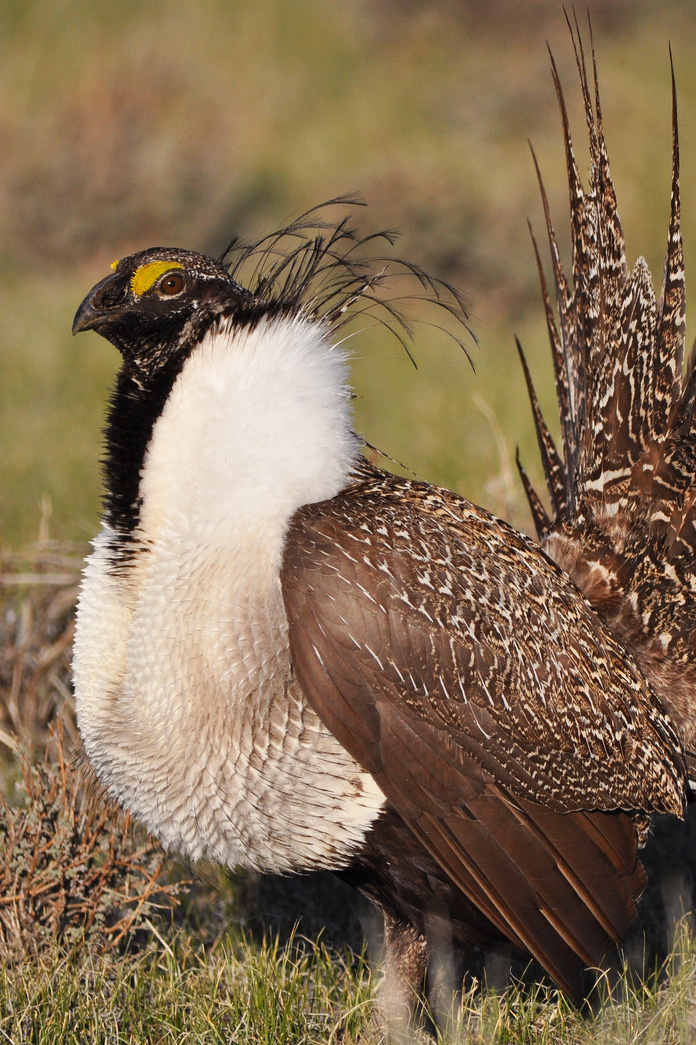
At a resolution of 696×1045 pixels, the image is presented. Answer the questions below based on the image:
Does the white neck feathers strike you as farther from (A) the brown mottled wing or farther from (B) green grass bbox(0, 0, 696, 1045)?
(B) green grass bbox(0, 0, 696, 1045)

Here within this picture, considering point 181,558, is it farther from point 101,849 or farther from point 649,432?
point 649,432

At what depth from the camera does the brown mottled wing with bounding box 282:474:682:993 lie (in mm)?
2314

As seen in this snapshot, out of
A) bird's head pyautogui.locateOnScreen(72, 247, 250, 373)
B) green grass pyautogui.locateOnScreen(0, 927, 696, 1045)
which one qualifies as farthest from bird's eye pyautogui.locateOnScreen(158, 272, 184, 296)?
green grass pyautogui.locateOnScreen(0, 927, 696, 1045)

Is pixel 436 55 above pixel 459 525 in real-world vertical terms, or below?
above

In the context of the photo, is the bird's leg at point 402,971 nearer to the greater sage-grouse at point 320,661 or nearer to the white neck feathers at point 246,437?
the greater sage-grouse at point 320,661

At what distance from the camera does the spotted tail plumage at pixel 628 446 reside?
3123 mm

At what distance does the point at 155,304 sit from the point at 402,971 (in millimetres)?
1543

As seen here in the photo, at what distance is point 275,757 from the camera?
2375 millimetres

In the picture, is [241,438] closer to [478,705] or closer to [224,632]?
[224,632]

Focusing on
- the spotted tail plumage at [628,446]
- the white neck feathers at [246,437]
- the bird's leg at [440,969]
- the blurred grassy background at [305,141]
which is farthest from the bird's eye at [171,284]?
the blurred grassy background at [305,141]

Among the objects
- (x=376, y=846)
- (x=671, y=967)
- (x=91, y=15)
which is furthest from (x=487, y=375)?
(x=91, y=15)

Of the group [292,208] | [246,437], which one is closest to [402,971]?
[246,437]

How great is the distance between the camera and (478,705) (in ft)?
7.93

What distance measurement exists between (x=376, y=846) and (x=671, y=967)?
104 centimetres
